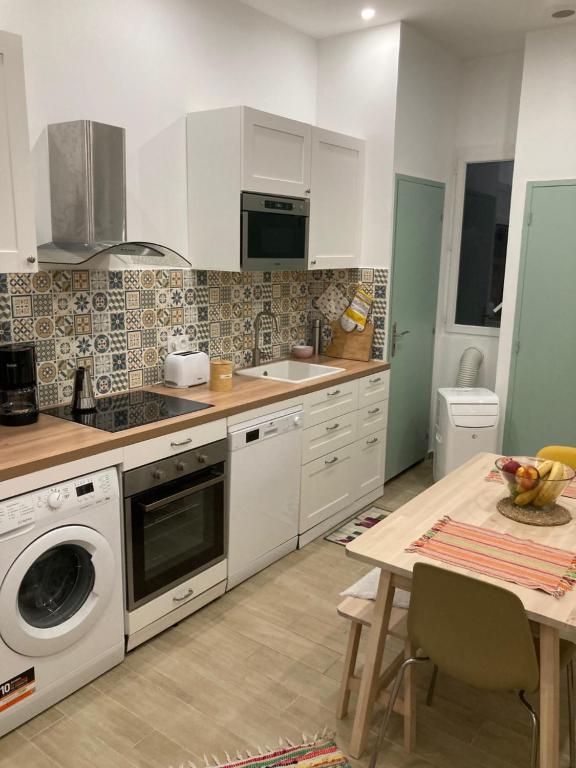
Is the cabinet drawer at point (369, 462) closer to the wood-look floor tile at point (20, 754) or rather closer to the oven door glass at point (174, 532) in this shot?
the oven door glass at point (174, 532)

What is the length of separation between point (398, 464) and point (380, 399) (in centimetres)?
73

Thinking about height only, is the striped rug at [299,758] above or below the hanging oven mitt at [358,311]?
below

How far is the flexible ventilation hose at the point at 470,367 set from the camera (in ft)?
15.8

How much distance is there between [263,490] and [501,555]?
1.53 m

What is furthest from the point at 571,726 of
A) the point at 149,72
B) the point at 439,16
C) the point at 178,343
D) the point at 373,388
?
the point at 439,16

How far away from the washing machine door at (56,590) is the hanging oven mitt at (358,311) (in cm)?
240

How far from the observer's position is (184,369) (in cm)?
332

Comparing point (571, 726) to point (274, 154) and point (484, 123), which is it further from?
point (484, 123)

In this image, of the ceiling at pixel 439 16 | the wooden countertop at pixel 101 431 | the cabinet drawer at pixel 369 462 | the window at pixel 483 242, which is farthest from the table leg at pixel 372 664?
the window at pixel 483 242

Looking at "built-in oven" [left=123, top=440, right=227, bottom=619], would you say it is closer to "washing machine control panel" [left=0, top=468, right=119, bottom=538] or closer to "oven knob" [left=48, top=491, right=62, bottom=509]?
"washing machine control panel" [left=0, top=468, right=119, bottom=538]

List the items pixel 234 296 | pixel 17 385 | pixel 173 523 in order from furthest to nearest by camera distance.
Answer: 1. pixel 234 296
2. pixel 173 523
3. pixel 17 385

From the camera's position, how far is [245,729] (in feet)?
7.52

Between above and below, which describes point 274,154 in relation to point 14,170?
above

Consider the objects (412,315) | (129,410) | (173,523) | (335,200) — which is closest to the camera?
(173,523)
